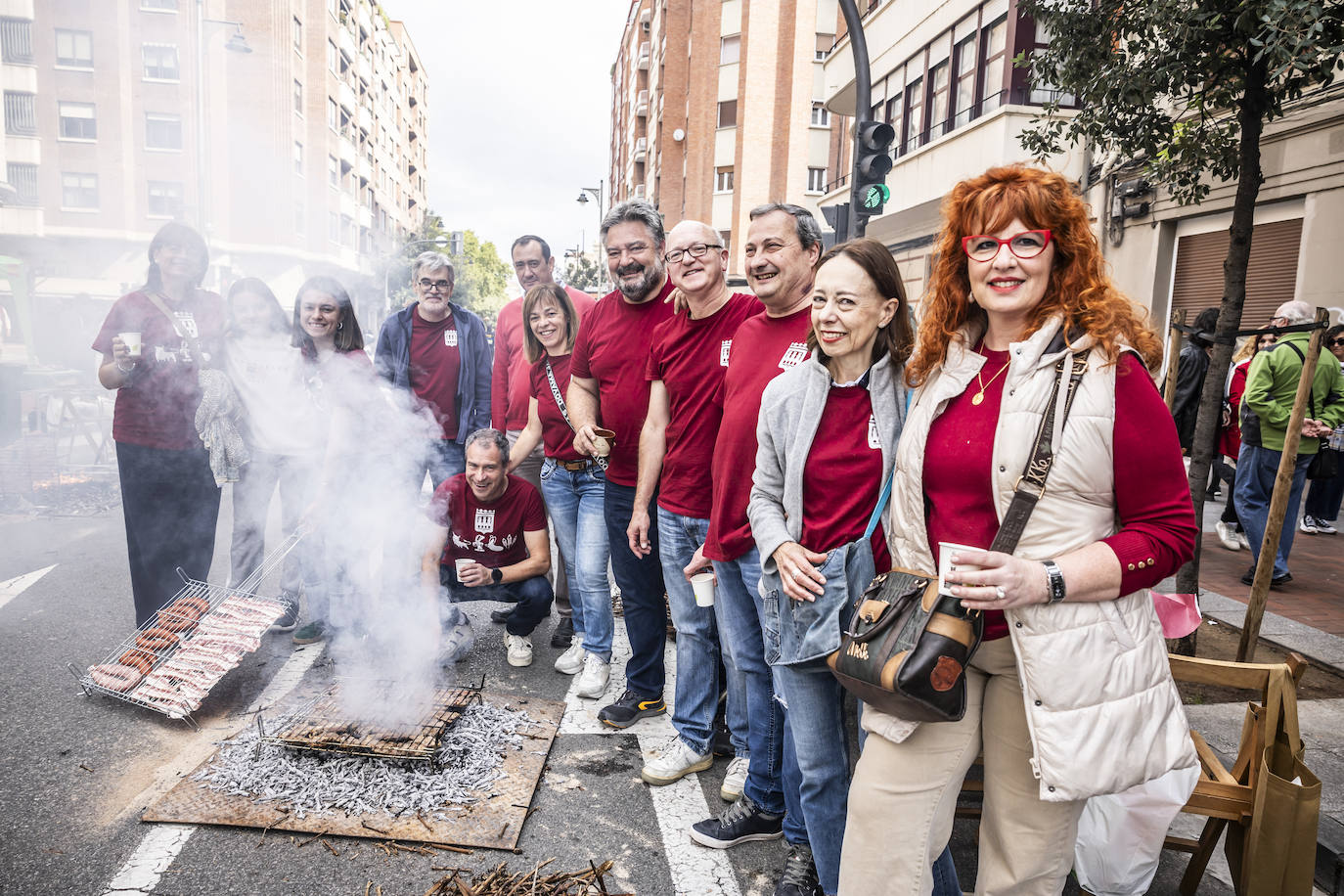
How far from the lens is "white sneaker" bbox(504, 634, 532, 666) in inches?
175

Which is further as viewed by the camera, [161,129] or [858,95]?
[161,129]

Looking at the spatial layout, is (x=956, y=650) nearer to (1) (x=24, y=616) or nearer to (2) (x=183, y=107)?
(1) (x=24, y=616)

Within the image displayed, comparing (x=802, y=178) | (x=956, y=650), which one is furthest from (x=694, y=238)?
(x=802, y=178)

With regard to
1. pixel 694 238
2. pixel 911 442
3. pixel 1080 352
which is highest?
pixel 694 238

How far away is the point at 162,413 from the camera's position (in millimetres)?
4211

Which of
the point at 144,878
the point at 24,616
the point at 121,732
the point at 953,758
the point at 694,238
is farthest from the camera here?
the point at 24,616

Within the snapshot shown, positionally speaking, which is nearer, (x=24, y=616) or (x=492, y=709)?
(x=492, y=709)

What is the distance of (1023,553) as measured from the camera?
1713mm

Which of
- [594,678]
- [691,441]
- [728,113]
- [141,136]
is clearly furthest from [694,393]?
[728,113]

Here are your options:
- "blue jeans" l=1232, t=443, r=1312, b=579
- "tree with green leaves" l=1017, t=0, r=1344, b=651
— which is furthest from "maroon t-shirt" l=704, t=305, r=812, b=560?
"blue jeans" l=1232, t=443, r=1312, b=579

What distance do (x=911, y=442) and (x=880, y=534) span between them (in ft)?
1.22

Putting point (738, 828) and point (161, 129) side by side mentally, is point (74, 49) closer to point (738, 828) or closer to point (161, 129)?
point (161, 129)

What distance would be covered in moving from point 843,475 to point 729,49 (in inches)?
1371

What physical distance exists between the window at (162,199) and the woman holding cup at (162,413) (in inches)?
226
